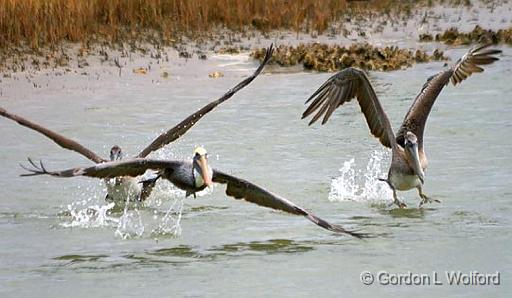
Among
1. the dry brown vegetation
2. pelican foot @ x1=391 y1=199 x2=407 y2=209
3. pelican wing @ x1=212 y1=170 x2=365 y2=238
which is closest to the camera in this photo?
pelican wing @ x1=212 y1=170 x2=365 y2=238

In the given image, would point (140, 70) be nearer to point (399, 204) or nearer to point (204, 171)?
point (399, 204)

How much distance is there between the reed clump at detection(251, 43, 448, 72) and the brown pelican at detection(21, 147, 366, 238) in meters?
7.22

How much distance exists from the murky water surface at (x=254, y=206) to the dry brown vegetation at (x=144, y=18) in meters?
1.38

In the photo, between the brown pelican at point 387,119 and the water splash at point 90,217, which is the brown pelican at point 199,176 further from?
the brown pelican at point 387,119

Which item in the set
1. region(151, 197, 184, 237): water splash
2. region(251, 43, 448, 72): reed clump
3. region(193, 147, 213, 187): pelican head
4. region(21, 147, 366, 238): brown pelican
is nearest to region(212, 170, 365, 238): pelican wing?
region(21, 147, 366, 238): brown pelican

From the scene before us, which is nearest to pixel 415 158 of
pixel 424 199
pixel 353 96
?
pixel 424 199

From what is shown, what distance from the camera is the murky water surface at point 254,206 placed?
8.19 metres

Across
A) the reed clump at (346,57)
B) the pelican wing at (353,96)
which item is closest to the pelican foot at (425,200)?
the pelican wing at (353,96)

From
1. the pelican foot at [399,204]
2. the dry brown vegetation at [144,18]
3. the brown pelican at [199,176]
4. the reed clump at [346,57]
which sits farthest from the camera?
the dry brown vegetation at [144,18]

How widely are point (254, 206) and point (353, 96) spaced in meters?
1.19

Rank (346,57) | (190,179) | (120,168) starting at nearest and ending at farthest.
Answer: (120,168)
(190,179)
(346,57)

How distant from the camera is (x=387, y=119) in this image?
9875 millimetres

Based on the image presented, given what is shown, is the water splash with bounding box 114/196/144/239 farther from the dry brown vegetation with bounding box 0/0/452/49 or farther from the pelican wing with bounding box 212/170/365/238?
the dry brown vegetation with bounding box 0/0/452/49

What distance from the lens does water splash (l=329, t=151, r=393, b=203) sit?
1052 cm
